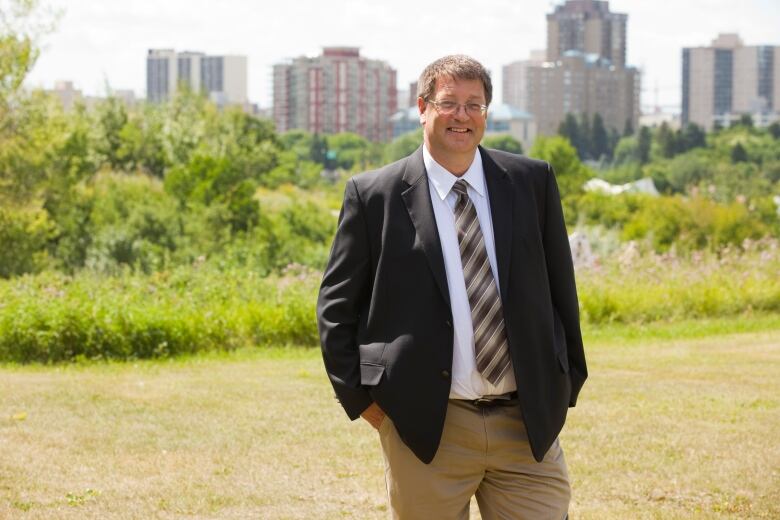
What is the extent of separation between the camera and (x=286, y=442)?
25.4ft

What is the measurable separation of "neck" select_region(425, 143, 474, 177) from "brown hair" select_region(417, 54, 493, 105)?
17cm

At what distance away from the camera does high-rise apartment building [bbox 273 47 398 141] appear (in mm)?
160125

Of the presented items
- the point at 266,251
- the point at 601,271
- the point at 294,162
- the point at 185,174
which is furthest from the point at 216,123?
the point at 601,271

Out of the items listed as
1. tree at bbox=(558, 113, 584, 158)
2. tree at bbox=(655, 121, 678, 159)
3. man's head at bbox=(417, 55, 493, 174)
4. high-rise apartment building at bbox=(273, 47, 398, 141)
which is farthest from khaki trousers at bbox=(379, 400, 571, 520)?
high-rise apartment building at bbox=(273, 47, 398, 141)

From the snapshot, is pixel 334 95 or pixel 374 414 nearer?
pixel 374 414

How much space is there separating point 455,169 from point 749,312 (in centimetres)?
1197

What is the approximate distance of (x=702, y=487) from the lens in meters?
6.47

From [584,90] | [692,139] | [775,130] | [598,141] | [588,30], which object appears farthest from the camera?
[588,30]

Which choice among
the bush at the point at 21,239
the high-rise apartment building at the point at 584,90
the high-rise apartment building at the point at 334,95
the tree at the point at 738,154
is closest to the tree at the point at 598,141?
the high-rise apartment building at the point at 584,90

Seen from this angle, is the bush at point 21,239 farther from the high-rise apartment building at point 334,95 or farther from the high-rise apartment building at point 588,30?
the high-rise apartment building at point 588,30

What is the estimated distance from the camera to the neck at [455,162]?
3627 mm

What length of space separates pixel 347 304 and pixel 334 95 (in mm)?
158806

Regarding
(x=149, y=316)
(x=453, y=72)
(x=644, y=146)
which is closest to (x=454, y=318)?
(x=453, y=72)

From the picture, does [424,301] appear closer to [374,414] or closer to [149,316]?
[374,414]
